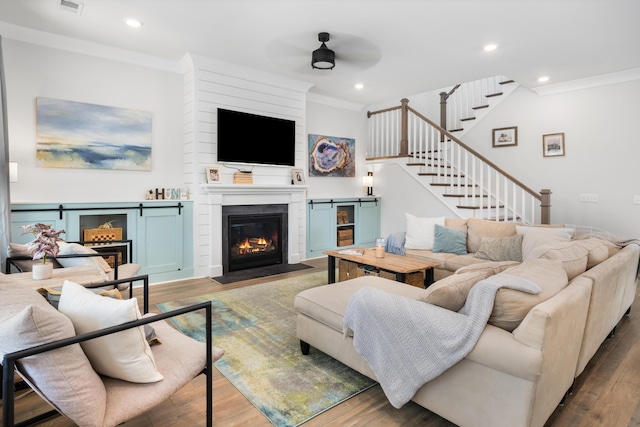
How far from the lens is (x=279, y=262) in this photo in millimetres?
5629

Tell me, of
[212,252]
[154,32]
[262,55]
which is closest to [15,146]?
[154,32]

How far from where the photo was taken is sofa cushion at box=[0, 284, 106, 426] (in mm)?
1156

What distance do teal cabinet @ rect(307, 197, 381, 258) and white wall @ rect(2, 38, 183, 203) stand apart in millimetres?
2338

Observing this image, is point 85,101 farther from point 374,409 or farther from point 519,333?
point 519,333

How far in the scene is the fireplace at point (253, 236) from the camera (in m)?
5.01

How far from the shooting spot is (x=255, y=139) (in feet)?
17.1

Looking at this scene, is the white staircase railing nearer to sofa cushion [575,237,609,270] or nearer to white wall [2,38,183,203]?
sofa cushion [575,237,609,270]

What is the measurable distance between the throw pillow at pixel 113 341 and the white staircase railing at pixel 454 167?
5181 mm

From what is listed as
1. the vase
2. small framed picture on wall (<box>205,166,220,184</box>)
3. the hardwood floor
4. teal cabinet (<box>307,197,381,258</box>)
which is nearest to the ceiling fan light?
small framed picture on wall (<box>205,166,220,184</box>)

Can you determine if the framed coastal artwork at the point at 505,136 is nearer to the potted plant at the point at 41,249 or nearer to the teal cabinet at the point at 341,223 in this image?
the teal cabinet at the point at 341,223

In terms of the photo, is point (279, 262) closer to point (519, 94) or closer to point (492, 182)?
point (492, 182)

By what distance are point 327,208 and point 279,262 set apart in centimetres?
136

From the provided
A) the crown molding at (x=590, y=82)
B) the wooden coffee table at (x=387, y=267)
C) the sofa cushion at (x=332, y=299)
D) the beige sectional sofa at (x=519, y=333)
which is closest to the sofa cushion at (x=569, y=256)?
the beige sectional sofa at (x=519, y=333)

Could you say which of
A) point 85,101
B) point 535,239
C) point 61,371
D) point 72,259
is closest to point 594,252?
point 535,239
